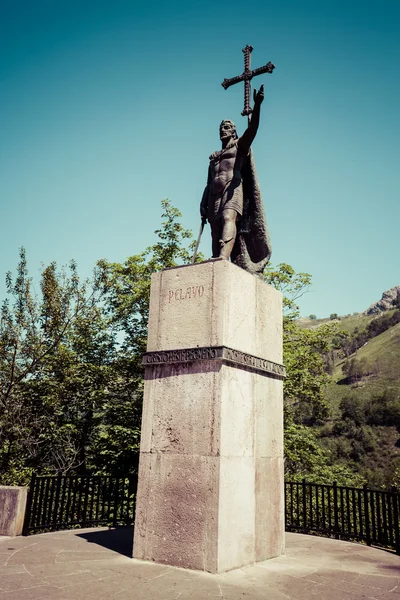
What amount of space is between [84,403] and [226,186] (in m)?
15.7

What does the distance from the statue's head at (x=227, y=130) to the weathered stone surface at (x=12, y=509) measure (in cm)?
713

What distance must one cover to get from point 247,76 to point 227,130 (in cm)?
151

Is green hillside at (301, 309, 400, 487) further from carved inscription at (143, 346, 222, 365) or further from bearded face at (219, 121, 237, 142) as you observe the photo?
carved inscription at (143, 346, 222, 365)

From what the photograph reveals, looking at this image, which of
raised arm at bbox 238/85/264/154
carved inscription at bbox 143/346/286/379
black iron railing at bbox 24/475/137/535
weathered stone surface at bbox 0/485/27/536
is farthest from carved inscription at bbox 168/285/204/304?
weathered stone surface at bbox 0/485/27/536

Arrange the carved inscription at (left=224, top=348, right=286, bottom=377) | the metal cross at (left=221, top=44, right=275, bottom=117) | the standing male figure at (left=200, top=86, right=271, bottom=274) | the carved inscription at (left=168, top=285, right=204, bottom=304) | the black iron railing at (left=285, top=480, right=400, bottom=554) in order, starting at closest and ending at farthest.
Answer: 1. the carved inscription at (left=224, top=348, right=286, bottom=377)
2. the carved inscription at (left=168, top=285, right=204, bottom=304)
3. the standing male figure at (left=200, top=86, right=271, bottom=274)
4. the black iron railing at (left=285, top=480, right=400, bottom=554)
5. the metal cross at (left=221, top=44, right=275, bottom=117)

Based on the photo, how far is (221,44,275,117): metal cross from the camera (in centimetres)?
871

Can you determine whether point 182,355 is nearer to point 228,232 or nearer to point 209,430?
point 209,430

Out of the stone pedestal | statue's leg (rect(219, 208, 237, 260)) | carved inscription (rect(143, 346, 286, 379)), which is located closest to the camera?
the stone pedestal

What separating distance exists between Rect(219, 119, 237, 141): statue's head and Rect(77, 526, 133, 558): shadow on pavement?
22.8 feet

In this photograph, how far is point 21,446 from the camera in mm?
17875

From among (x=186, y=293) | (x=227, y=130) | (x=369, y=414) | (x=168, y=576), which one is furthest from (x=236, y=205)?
(x=369, y=414)

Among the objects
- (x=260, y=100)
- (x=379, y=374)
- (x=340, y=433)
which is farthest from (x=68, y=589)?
(x=379, y=374)

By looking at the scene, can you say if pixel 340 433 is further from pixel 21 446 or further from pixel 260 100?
pixel 260 100

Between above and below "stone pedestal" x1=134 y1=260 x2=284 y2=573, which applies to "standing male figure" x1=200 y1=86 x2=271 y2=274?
above
